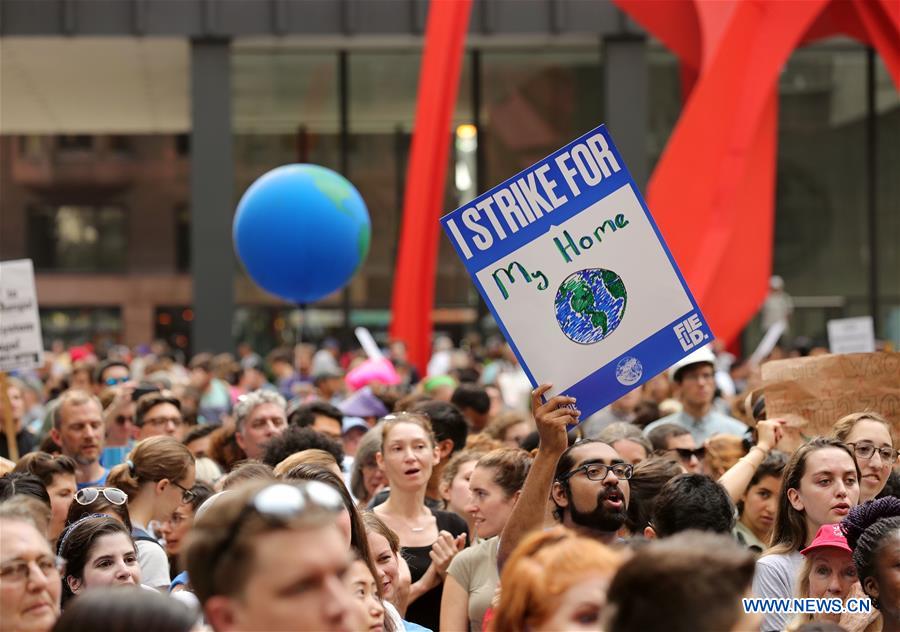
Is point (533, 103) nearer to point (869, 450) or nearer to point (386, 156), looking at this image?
point (386, 156)

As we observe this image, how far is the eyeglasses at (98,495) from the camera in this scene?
19.6 feet

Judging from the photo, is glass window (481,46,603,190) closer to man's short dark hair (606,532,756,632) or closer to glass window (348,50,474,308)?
glass window (348,50,474,308)

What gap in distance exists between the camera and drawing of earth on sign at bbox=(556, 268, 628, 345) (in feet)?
18.1

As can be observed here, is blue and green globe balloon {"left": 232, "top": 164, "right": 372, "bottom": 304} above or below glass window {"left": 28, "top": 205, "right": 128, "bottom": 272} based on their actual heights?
above

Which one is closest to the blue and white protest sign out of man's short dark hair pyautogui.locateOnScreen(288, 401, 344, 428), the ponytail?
the ponytail

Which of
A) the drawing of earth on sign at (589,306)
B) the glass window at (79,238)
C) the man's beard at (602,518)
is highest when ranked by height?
the drawing of earth on sign at (589,306)

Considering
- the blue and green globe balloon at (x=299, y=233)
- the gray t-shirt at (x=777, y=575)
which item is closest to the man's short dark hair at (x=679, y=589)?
the gray t-shirt at (x=777, y=575)

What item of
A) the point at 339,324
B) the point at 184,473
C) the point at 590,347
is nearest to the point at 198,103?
the point at 339,324

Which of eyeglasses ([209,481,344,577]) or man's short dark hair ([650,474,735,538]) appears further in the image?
man's short dark hair ([650,474,735,538])

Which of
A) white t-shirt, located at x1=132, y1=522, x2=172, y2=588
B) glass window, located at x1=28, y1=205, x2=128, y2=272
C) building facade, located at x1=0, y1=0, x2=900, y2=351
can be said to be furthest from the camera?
glass window, located at x1=28, y1=205, x2=128, y2=272

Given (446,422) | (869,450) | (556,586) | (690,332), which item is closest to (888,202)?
(446,422)

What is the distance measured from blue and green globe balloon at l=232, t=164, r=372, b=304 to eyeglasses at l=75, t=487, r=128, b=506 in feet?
24.5

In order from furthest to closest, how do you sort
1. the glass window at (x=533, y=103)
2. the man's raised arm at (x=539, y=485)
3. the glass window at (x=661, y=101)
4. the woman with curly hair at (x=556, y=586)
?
the glass window at (x=661, y=101) → the glass window at (x=533, y=103) → the man's raised arm at (x=539, y=485) → the woman with curly hair at (x=556, y=586)

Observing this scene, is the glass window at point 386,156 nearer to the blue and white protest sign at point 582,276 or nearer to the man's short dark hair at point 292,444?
the man's short dark hair at point 292,444
